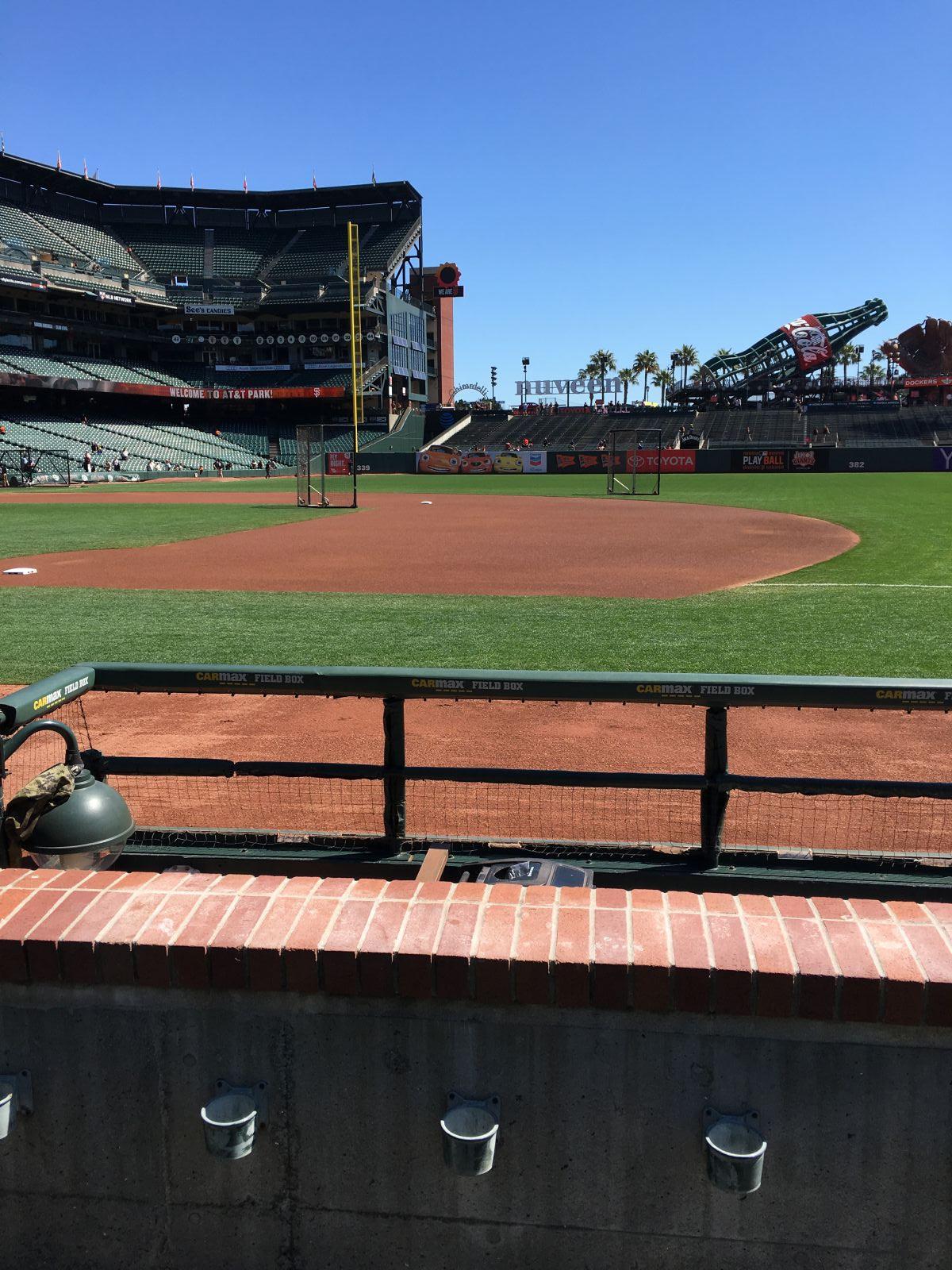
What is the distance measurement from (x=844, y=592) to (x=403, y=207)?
85236 millimetres

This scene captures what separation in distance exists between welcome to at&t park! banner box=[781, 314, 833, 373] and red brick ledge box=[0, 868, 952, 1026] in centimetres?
9372

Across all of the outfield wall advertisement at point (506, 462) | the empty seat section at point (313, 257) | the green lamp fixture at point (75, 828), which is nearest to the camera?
the green lamp fixture at point (75, 828)

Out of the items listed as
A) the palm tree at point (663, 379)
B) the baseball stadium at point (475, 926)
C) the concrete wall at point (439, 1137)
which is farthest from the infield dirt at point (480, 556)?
the palm tree at point (663, 379)

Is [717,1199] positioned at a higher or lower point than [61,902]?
lower

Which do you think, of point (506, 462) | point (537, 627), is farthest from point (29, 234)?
point (537, 627)

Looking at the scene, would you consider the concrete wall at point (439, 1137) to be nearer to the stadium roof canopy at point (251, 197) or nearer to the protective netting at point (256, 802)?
the protective netting at point (256, 802)

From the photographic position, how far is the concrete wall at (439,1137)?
2.30 meters

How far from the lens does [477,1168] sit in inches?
91.1

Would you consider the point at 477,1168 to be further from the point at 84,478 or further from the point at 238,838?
the point at 84,478

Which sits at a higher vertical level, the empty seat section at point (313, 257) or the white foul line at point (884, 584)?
the empty seat section at point (313, 257)

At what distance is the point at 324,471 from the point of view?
39000 millimetres

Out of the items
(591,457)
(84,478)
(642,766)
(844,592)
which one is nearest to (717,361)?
(591,457)

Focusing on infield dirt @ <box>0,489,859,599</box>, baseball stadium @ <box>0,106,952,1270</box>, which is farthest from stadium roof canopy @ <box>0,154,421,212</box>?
baseball stadium @ <box>0,106,952,1270</box>

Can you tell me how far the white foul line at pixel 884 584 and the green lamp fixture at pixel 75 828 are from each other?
47.5ft
